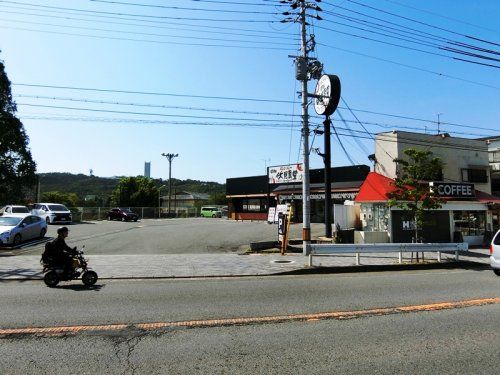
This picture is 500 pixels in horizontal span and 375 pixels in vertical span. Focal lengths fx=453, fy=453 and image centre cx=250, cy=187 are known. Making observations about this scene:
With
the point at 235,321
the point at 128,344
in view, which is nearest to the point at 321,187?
the point at 235,321

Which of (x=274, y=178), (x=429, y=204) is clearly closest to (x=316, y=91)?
(x=429, y=204)

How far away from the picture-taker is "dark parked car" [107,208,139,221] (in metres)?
48.6

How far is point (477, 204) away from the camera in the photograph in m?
25.9

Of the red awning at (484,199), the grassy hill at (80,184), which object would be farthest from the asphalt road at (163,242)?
the grassy hill at (80,184)

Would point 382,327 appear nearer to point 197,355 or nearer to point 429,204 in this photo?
point 197,355

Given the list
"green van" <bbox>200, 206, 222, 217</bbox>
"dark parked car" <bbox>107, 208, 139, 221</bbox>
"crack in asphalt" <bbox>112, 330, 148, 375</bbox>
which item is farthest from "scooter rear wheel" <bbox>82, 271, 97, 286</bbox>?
"green van" <bbox>200, 206, 222, 217</bbox>

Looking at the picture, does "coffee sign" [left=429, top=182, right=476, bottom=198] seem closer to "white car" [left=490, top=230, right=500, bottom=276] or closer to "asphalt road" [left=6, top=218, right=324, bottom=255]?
"asphalt road" [left=6, top=218, right=324, bottom=255]

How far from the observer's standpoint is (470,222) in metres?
26.2

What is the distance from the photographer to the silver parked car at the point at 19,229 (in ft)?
68.6

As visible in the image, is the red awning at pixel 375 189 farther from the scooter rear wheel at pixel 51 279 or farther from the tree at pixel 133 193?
the tree at pixel 133 193

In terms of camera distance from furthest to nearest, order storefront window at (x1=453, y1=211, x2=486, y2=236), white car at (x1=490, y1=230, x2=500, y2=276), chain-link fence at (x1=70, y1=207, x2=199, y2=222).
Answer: chain-link fence at (x1=70, y1=207, x2=199, y2=222) → storefront window at (x1=453, y1=211, x2=486, y2=236) → white car at (x1=490, y1=230, x2=500, y2=276)

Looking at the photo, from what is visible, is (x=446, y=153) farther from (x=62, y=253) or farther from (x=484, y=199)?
(x=62, y=253)

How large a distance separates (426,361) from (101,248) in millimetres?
18097

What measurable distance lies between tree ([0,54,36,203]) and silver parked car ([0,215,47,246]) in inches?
346
